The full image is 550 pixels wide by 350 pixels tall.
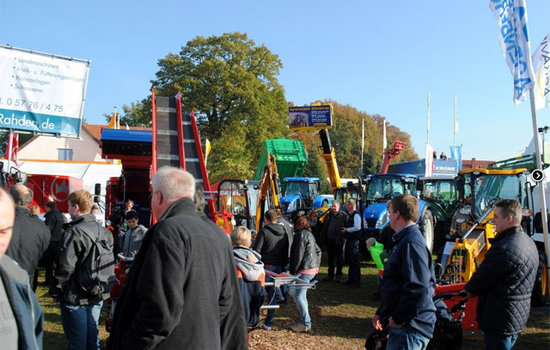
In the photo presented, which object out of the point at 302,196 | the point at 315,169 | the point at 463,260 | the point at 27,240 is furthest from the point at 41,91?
the point at 315,169

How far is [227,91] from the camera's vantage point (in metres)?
30.8

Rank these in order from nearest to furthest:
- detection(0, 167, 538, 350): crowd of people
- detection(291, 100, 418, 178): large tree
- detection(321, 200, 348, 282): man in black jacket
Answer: detection(0, 167, 538, 350): crowd of people < detection(321, 200, 348, 282): man in black jacket < detection(291, 100, 418, 178): large tree

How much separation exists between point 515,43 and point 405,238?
18.7 ft

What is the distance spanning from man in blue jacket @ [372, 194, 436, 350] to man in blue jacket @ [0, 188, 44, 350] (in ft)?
7.37

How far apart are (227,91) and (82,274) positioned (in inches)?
1081

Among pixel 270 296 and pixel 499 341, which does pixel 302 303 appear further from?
pixel 499 341

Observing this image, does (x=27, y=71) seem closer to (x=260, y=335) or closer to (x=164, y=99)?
(x=164, y=99)

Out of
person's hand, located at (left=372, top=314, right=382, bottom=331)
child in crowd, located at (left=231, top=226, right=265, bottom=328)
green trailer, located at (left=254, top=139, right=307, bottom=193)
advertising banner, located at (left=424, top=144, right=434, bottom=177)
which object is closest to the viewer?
person's hand, located at (left=372, top=314, right=382, bottom=331)

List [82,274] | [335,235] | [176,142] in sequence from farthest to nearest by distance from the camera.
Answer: [335,235], [176,142], [82,274]

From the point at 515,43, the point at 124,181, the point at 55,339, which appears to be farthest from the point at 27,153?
the point at 515,43

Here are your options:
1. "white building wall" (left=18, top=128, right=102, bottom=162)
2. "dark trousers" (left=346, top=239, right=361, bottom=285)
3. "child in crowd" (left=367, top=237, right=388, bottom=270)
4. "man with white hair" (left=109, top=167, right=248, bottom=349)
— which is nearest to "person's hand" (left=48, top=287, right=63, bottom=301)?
"man with white hair" (left=109, top=167, right=248, bottom=349)

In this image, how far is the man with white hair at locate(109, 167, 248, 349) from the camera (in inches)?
81.7

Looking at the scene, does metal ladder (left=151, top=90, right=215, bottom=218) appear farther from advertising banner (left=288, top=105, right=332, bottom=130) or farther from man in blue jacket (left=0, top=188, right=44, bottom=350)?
advertising banner (left=288, top=105, right=332, bottom=130)

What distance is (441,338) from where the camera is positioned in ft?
13.4
